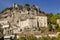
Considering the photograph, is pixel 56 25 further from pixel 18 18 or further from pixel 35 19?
pixel 18 18

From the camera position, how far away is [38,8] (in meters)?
46.8

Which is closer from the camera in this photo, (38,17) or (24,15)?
(38,17)

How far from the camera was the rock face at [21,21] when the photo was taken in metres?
36.4

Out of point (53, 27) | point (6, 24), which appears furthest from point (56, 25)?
point (6, 24)

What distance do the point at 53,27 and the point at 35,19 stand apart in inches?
113

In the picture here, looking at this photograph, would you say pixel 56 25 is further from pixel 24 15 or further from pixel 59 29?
pixel 24 15

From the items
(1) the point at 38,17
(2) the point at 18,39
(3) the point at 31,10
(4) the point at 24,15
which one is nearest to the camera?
(2) the point at 18,39

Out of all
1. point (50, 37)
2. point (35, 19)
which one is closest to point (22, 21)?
point (35, 19)

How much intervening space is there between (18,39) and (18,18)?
9835 mm

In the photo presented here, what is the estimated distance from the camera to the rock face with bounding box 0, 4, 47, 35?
3643 cm

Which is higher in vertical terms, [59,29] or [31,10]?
[31,10]

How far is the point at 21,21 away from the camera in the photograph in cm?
3806

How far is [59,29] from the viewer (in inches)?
1409

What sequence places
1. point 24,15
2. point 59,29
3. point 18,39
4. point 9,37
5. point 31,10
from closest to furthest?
point 18,39, point 9,37, point 59,29, point 24,15, point 31,10
